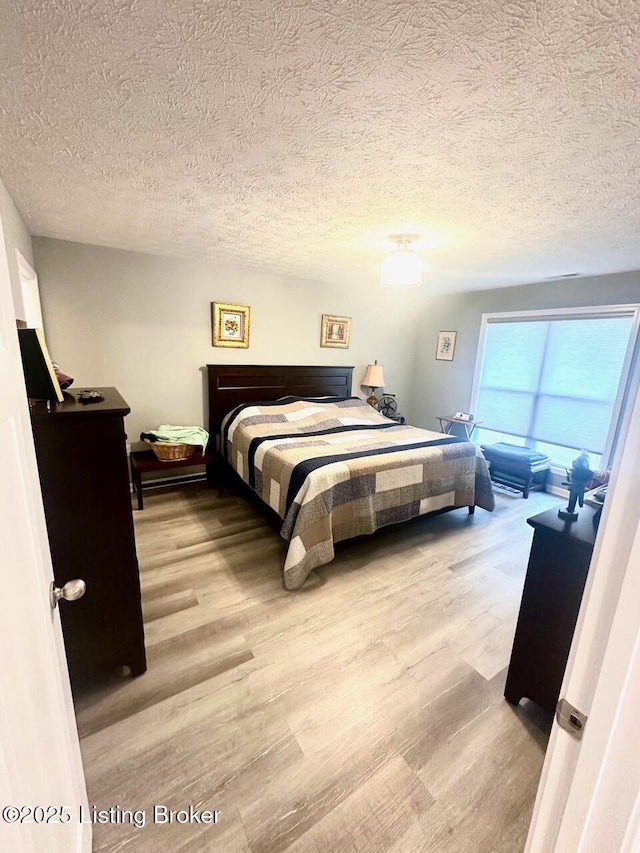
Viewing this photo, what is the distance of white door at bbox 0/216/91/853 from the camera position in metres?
0.50

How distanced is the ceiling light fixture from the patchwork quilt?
1255 mm

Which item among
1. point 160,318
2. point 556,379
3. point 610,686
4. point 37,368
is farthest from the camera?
point 556,379

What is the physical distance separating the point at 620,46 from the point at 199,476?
385cm

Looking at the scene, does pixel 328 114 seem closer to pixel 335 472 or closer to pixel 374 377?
pixel 335 472

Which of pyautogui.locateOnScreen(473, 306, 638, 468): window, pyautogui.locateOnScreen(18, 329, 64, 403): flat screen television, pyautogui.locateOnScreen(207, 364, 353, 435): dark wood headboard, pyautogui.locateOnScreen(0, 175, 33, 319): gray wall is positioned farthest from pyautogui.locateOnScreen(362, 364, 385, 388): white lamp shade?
pyautogui.locateOnScreen(18, 329, 64, 403): flat screen television

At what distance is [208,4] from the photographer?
812mm

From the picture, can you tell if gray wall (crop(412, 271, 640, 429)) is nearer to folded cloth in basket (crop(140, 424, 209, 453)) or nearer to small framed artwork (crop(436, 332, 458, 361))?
small framed artwork (crop(436, 332, 458, 361))

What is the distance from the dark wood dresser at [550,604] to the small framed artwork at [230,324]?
3.15 m

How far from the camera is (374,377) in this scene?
4.61 meters

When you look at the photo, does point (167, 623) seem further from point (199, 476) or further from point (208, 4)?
point (208, 4)

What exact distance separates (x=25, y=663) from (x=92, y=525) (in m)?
0.83

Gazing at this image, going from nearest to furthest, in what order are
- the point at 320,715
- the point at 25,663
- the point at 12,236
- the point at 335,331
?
1. the point at 25,663
2. the point at 320,715
3. the point at 12,236
4. the point at 335,331

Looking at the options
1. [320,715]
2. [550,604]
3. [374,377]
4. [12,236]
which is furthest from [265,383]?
[550,604]

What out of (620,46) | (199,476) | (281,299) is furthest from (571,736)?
(281,299)
